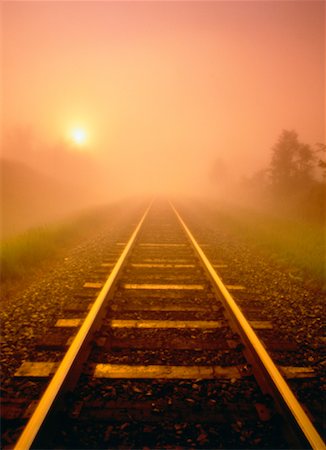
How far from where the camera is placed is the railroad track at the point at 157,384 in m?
2.23

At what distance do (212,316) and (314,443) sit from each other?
2.38 meters

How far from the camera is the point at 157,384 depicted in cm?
287

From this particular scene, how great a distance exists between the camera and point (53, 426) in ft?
7.42

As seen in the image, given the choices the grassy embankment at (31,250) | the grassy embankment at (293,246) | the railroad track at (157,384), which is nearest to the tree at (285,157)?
the grassy embankment at (293,246)

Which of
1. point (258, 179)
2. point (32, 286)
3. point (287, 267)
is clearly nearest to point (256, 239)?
point (287, 267)

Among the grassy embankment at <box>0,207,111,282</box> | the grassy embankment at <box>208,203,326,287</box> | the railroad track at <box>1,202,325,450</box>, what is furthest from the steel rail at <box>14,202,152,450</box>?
the grassy embankment at <box>208,203,326,287</box>

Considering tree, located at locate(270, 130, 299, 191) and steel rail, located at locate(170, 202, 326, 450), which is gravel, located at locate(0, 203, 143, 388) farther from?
tree, located at locate(270, 130, 299, 191)

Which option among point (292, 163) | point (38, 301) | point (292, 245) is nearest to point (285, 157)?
point (292, 163)

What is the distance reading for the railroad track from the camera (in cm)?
223

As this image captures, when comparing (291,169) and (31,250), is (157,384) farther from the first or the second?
(291,169)

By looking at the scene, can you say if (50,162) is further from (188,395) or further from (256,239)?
(188,395)

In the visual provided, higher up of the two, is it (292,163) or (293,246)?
(292,163)

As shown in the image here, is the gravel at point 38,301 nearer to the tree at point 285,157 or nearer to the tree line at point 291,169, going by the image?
the tree line at point 291,169

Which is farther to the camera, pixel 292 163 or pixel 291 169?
pixel 291 169
